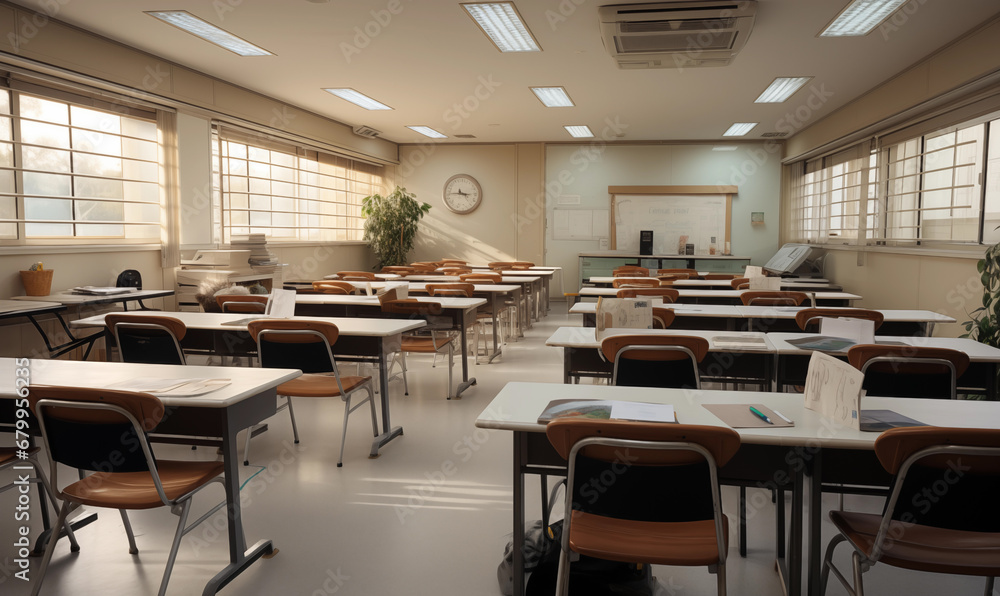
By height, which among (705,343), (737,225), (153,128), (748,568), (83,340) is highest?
(153,128)

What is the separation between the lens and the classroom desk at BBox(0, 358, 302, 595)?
7.52 ft

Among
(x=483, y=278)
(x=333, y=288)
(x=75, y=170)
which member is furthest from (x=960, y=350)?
(x=75, y=170)

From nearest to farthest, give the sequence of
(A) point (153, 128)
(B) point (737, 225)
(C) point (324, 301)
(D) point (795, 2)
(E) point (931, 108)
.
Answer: (D) point (795, 2) < (C) point (324, 301) < (E) point (931, 108) < (A) point (153, 128) < (B) point (737, 225)

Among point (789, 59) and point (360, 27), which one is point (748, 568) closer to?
point (360, 27)

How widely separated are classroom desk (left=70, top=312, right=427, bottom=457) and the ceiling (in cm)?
263

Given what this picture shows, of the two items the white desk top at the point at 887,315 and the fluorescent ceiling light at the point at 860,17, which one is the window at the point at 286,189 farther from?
the fluorescent ceiling light at the point at 860,17

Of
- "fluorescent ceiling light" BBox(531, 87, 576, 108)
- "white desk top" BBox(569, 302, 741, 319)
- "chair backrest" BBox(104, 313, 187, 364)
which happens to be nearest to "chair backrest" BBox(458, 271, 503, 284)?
"fluorescent ceiling light" BBox(531, 87, 576, 108)

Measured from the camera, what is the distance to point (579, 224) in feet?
41.8

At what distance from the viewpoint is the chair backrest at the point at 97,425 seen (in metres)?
1.96

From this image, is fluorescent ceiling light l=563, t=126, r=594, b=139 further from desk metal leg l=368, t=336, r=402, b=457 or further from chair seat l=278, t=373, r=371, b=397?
chair seat l=278, t=373, r=371, b=397

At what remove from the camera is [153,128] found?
689 centimetres

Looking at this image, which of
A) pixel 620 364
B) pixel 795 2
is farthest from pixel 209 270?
pixel 795 2

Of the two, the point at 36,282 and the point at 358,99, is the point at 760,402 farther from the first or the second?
the point at 358,99

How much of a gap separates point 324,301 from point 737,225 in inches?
363
